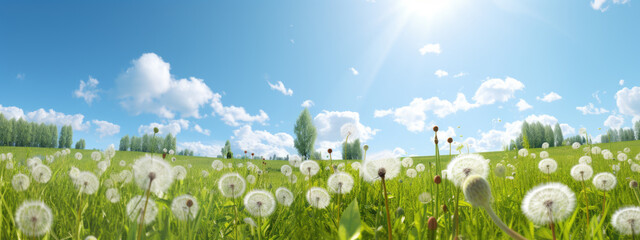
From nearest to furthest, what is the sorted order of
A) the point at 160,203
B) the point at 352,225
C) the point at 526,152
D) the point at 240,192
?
the point at 352,225, the point at 160,203, the point at 240,192, the point at 526,152

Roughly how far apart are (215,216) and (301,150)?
47.0 m

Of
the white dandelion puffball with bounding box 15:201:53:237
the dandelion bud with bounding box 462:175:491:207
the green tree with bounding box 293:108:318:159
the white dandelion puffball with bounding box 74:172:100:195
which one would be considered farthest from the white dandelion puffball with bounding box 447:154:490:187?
the green tree with bounding box 293:108:318:159

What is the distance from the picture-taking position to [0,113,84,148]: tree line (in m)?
54.5

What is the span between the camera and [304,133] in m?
48.9

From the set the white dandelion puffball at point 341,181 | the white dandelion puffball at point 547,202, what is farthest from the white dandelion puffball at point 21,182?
the white dandelion puffball at point 547,202

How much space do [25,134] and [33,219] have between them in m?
77.2

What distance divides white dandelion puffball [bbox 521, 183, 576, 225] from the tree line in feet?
241

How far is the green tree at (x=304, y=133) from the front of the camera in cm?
4856

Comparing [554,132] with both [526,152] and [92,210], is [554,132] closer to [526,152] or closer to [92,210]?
[526,152]

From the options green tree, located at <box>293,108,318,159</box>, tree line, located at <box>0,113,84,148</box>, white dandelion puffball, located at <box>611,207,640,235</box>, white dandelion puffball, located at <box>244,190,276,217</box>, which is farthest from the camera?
tree line, located at <box>0,113,84,148</box>

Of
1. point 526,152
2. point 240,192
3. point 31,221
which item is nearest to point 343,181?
point 240,192

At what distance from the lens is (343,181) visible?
1921 millimetres

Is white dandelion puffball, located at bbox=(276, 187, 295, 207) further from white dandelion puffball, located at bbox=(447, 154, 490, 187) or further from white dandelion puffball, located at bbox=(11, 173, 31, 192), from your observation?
white dandelion puffball, located at bbox=(11, 173, 31, 192)

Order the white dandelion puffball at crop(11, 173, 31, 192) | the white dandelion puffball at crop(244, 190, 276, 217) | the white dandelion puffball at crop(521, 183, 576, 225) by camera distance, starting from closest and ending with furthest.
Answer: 1. the white dandelion puffball at crop(521, 183, 576, 225)
2. the white dandelion puffball at crop(244, 190, 276, 217)
3. the white dandelion puffball at crop(11, 173, 31, 192)
